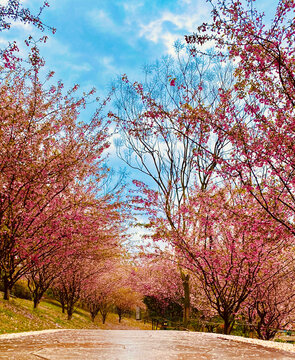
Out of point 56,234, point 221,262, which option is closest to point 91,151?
point 56,234

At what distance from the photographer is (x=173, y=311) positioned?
74.5 feet

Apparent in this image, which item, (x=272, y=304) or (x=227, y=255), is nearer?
(x=227, y=255)

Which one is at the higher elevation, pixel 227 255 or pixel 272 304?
pixel 227 255

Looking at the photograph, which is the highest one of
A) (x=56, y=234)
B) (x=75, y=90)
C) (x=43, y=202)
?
(x=75, y=90)

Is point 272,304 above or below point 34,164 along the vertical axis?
below

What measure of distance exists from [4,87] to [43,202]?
3162 millimetres

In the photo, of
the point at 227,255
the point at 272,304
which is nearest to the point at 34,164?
the point at 227,255

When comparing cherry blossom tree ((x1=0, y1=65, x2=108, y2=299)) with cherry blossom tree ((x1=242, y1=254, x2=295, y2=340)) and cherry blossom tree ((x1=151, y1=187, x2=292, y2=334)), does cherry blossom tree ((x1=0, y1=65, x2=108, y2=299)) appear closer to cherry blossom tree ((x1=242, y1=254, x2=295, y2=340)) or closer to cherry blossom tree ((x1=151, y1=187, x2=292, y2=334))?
cherry blossom tree ((x1=151, y1=187, x2=292, y2=334))

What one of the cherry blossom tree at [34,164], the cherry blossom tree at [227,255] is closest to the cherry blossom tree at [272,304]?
the cherry blossom tree at [227,255]

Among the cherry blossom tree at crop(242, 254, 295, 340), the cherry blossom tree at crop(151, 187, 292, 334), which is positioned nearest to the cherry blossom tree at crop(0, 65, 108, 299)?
the cherry blossom tree at crop(151, 187, 292, 334)

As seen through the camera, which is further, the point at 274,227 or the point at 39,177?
the point at 39,177

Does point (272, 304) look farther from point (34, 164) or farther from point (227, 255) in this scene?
point (34, 164)

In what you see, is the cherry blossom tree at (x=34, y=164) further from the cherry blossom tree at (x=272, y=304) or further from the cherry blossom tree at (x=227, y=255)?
the cherry blossom tree at (x=272, y=304)

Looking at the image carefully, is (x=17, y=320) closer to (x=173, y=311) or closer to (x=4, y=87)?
(x=4, y=87)
